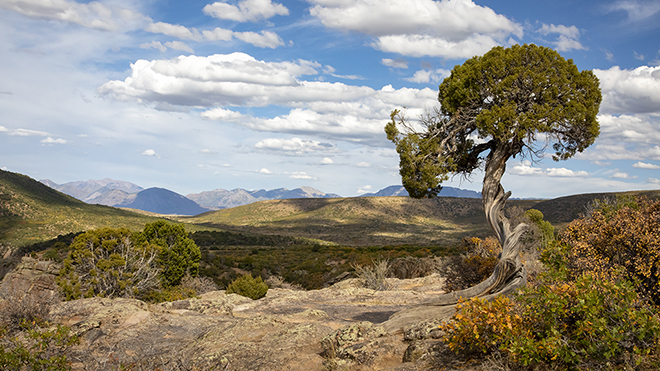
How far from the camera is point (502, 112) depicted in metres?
10.1

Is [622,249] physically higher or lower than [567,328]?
higher

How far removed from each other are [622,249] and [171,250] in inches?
654

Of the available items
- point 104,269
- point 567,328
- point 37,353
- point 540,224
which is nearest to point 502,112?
point 567,328

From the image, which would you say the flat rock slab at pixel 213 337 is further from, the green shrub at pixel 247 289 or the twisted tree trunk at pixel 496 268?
→ the green shrub at pixel 247 289

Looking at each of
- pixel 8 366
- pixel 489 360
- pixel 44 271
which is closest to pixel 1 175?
pixel 44 271

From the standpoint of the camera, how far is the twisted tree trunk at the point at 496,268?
29.2ft

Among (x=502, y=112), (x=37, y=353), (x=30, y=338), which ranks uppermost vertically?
(x=502, y=112)

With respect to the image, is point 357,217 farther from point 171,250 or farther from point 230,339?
point 230,339

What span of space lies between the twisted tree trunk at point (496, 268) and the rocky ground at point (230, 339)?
1101 millimetres

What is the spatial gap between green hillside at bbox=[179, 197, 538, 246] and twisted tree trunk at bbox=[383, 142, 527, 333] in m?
67.7

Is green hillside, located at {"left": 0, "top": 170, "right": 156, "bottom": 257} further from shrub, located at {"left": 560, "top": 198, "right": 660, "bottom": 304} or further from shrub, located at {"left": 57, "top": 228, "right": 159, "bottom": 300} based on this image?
shrub, located at {"left": 560, "top": 198, "right": 660, "bottom": 304}

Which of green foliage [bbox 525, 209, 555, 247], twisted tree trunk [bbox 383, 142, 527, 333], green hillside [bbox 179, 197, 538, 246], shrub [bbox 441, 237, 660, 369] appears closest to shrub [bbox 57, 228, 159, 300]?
twisted tree trunk [bbox 383, 142, 527, 333]

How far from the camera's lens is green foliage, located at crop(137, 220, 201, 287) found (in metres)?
17.7

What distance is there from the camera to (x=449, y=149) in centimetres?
1161
